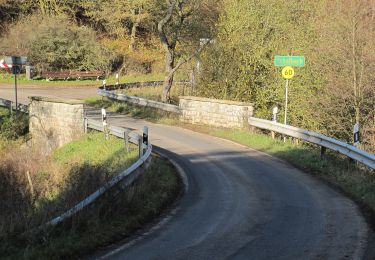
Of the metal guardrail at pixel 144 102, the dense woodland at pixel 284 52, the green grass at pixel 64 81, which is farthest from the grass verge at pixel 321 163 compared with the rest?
the green grass at pixel 64 81

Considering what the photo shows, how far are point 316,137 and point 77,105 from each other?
1042 centimetres

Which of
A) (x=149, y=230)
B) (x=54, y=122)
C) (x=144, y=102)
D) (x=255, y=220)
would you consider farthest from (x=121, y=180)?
(x=144, y=102)

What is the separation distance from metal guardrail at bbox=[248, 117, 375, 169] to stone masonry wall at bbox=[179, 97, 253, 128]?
1.88 ft

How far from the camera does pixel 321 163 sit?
1285 cm

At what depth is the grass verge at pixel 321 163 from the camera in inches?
394

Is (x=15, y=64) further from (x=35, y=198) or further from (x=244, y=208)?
(x=244, y=208)

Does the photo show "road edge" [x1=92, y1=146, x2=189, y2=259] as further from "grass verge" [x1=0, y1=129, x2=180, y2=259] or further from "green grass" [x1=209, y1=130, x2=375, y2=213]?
"green grass" [x1=209, y1=130, x2=375, y2=213]

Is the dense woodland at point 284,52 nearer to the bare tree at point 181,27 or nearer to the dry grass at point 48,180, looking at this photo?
the bare tree at point 181,27

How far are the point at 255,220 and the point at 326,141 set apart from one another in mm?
6093

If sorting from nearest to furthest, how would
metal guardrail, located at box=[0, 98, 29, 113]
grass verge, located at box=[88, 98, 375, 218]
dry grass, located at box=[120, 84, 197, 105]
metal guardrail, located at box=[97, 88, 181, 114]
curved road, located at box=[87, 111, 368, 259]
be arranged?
1. curved road, located at box=[87, 111, 368, 259]
2. grass verge, located at box=[88, 98, 375, 218]
3. metal guardrail, located at box=[97, 88, 181, 114]
4. metal guardrail, located at box=[0, 98, 29, 113]
5. dry grass, located at box=[120, 84, 197, 105]

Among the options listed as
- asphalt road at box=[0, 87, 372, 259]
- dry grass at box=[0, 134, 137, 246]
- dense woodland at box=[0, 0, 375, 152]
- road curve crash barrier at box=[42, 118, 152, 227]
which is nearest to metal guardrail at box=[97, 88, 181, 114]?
dense woodland at box=[0, 0, 375, 152]

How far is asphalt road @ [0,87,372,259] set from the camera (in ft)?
21.4

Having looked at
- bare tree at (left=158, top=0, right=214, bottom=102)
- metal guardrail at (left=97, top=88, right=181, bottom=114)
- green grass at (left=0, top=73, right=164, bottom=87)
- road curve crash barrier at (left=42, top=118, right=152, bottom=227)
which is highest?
bare tree at (left=158, top=0, right=214, bottom=102)

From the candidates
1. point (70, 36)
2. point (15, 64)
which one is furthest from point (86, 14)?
point (15, 64)
